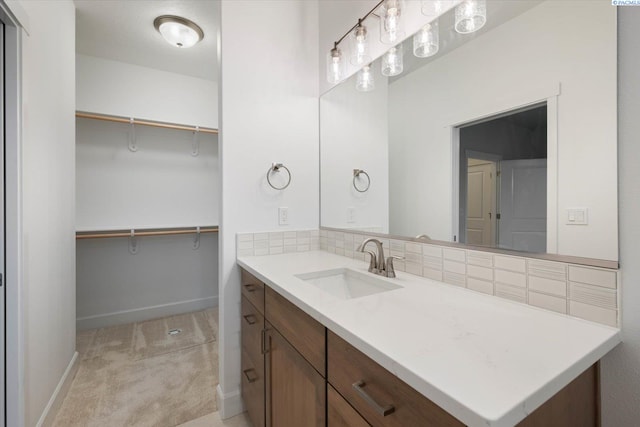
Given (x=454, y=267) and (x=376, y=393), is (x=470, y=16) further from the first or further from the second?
(x=376, y=393)

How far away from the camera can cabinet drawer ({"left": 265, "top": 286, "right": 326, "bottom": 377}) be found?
89 centimetres

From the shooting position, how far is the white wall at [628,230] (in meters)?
0.71

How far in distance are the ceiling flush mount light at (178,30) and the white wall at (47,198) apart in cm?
55

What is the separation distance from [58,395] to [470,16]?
2837mm

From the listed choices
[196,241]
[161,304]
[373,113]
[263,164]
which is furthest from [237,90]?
[161,304]

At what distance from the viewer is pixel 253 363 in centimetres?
145

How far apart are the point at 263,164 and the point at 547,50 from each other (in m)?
1.37

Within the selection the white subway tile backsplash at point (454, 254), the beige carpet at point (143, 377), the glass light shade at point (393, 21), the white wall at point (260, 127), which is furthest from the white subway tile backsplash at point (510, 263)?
the beige carpet at point (143, 377)

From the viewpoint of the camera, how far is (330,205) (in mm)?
1912

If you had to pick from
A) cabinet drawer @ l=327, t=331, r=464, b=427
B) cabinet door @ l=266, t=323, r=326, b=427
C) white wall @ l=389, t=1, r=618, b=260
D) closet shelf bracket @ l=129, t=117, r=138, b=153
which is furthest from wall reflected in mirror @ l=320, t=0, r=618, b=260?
closet shelf bracket @ l=129, t=117, r=138, b=153

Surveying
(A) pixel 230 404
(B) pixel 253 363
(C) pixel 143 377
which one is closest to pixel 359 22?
(B) pixel 253 363

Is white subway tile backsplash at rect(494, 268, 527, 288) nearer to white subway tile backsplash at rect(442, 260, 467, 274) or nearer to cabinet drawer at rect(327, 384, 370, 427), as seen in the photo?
white subway tile backsplash at rect(442, 260, 467, 274)

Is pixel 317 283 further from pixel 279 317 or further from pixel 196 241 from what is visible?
pixel 196 241

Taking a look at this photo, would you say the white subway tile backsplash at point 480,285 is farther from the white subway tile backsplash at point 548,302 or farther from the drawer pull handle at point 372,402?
the drawer pull handle at point 372,402
